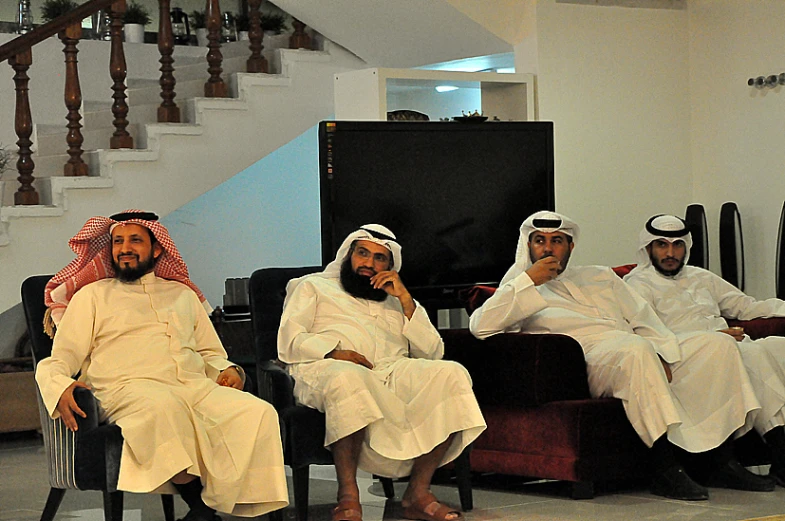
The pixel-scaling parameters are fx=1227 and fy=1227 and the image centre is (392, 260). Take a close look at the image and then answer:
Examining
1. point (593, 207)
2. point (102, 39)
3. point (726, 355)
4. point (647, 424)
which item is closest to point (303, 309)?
point (647, 424)

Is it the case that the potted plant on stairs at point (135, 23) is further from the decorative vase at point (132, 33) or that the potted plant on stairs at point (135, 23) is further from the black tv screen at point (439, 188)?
the black tv screen at point (439, 188)

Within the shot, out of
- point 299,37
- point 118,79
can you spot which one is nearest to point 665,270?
point 299,37

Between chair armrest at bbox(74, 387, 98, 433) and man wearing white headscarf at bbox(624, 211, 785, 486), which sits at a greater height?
man wearing white headscarf at bbox(624, 211, 785, 486)

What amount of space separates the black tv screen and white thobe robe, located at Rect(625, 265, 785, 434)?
703 mm

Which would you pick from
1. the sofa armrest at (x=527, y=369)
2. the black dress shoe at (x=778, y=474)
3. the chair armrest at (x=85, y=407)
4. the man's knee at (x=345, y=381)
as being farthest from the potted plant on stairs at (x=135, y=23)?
the black dress shoe at (x=778, y=474)

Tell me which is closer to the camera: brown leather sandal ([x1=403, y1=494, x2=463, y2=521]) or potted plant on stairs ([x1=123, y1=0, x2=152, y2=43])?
brown leather sandal ([x1=403, y1=494, x2=463, y2=521])

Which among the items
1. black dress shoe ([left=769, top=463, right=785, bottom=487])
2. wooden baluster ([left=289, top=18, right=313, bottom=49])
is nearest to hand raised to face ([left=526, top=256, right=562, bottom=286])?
black dress shoe ([left=769, top=463, right=785, bottom=487])

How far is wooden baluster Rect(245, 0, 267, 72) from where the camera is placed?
782 centimetres

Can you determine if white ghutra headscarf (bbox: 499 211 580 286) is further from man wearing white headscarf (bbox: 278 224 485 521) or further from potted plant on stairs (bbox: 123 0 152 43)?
potted plant on stairs (bbox: 123 0 152 43)

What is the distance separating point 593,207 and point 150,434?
3714mm

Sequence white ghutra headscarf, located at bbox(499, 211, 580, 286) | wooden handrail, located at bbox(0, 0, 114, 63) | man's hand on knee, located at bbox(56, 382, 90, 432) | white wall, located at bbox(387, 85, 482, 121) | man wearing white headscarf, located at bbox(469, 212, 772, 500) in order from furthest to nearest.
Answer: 1. white wall, located at bbox(387, 85, 482, 121)
2. wooden handrail, located at bbox(0, 0, 114, 63)
3. white ghutra headscarf, located at bbox(499, 211, 580, 286)
4. man wearing white headscarf, located at bbox(469, 212, 772, 500)
5. man's hand on knee, located at bbox(56, 382, 90, 432)

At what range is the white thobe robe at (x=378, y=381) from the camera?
14.7ft

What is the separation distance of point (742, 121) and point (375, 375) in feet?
11.1

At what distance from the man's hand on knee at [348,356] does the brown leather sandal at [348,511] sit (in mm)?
568
